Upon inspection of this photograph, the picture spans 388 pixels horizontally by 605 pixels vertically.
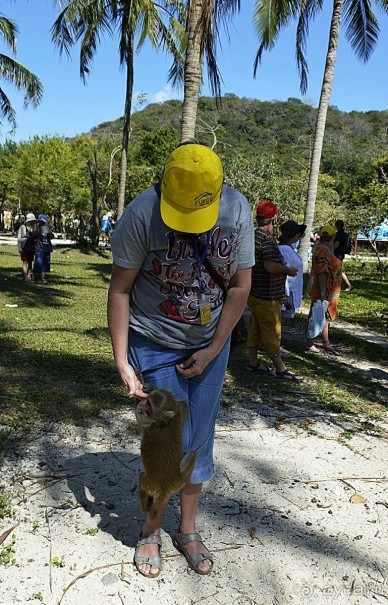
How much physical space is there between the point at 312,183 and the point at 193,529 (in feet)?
36.6

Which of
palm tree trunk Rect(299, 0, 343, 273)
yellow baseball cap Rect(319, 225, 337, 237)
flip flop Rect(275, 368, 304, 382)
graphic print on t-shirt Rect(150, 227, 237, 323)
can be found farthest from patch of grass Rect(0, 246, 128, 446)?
palm tree trunk Rect(299, 0, 343, 273)

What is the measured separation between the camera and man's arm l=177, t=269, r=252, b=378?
2162mm

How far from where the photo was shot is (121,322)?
7.07 feet

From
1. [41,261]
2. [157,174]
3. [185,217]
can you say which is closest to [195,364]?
[185,217]

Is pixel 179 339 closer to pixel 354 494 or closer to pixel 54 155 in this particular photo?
pixel 354 494

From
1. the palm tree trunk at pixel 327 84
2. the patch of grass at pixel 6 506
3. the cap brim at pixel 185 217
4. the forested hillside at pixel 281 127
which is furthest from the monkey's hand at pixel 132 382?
the forested hillside at pixel 281 127

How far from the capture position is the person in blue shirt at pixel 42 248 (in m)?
12.3

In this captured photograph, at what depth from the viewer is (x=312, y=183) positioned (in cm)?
1254

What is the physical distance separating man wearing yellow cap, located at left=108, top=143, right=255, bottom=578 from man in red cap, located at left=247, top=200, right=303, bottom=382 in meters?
2.70

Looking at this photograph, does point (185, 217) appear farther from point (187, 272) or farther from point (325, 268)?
point (325, 268)

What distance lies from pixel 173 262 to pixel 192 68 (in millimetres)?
5159

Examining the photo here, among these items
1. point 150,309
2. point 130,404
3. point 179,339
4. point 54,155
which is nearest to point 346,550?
point 179,339

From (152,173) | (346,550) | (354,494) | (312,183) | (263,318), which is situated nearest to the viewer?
(346,550)

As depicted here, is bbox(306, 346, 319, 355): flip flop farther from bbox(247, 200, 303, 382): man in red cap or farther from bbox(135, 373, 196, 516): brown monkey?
bbox(135, 373, 196, 516): brown monkey
